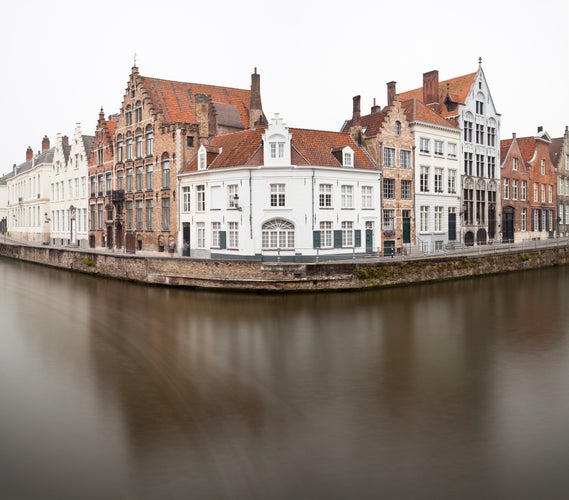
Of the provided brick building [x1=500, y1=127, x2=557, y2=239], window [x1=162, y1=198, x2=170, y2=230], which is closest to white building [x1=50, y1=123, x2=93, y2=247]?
window [x1=162, y1=198, x2=170, y2=230]

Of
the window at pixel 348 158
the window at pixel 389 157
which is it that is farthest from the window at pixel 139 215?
the window at pixel 389 157

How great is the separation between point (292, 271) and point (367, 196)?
9.43 metres

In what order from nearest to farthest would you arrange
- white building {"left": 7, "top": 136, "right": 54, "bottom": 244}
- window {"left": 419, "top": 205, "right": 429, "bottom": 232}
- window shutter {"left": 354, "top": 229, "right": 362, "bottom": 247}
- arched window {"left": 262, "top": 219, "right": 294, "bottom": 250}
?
arched window {"left": 262, "top": 219, "right": 294, "bottom": 250} → window shutter {"left": 354, "top": 229, "right": 362, "bottom": 247} → window {"left": 419, "top": 205, "right": 429, "bottom": 232} → white building {"left": 7, "top": 136, "right": 54, "bottom": 244}

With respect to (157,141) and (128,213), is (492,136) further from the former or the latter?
(128,213)

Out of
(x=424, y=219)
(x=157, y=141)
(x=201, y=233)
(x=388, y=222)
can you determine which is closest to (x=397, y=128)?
(x=388, y=222)

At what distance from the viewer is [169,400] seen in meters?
11.4

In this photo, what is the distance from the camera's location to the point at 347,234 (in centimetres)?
3070

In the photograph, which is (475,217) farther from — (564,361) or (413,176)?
(564,361)

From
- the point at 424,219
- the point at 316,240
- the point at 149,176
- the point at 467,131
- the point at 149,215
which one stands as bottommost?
the point at 316,240

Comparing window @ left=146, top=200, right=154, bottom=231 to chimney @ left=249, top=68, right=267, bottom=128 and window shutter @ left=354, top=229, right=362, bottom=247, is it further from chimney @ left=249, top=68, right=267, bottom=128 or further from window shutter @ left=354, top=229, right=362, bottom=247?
window shutter @ left=354, top=229, right=362, bottom=247

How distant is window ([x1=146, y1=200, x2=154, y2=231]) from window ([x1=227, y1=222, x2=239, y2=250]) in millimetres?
9205

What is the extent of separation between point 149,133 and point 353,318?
23351 mm

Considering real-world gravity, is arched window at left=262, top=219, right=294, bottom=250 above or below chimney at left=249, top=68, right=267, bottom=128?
below

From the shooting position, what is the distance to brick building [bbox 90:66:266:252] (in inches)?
1366
